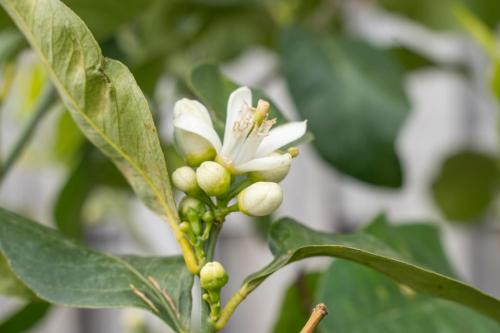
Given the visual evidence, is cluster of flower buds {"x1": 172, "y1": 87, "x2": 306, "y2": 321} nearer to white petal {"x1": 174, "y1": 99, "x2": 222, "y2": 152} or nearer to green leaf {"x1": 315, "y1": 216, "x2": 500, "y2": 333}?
white petal {"x1": 174, "y1": 99, "x2": 222, "y2": 152}

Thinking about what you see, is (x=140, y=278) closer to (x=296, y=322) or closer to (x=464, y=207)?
(x=296, y=322)

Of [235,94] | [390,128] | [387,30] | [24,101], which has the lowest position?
[387,30]

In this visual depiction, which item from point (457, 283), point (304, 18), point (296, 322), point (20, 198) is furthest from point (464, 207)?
point (20, 198)

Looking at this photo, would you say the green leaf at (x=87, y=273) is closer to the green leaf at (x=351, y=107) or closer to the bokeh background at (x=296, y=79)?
the bokeh background at (x=296, y=79)

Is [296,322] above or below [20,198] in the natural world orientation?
above

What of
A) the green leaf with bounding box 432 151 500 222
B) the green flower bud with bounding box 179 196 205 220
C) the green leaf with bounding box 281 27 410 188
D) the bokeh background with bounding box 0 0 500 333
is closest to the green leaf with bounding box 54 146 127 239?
the bokeh background with bounding box 0 0 500 333

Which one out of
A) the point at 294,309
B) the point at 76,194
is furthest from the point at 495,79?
the point at 76,194

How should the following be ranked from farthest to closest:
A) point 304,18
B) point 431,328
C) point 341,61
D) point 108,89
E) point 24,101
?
point 24,101
point 304,18
point 341,61
point 431,328
point 108,89
